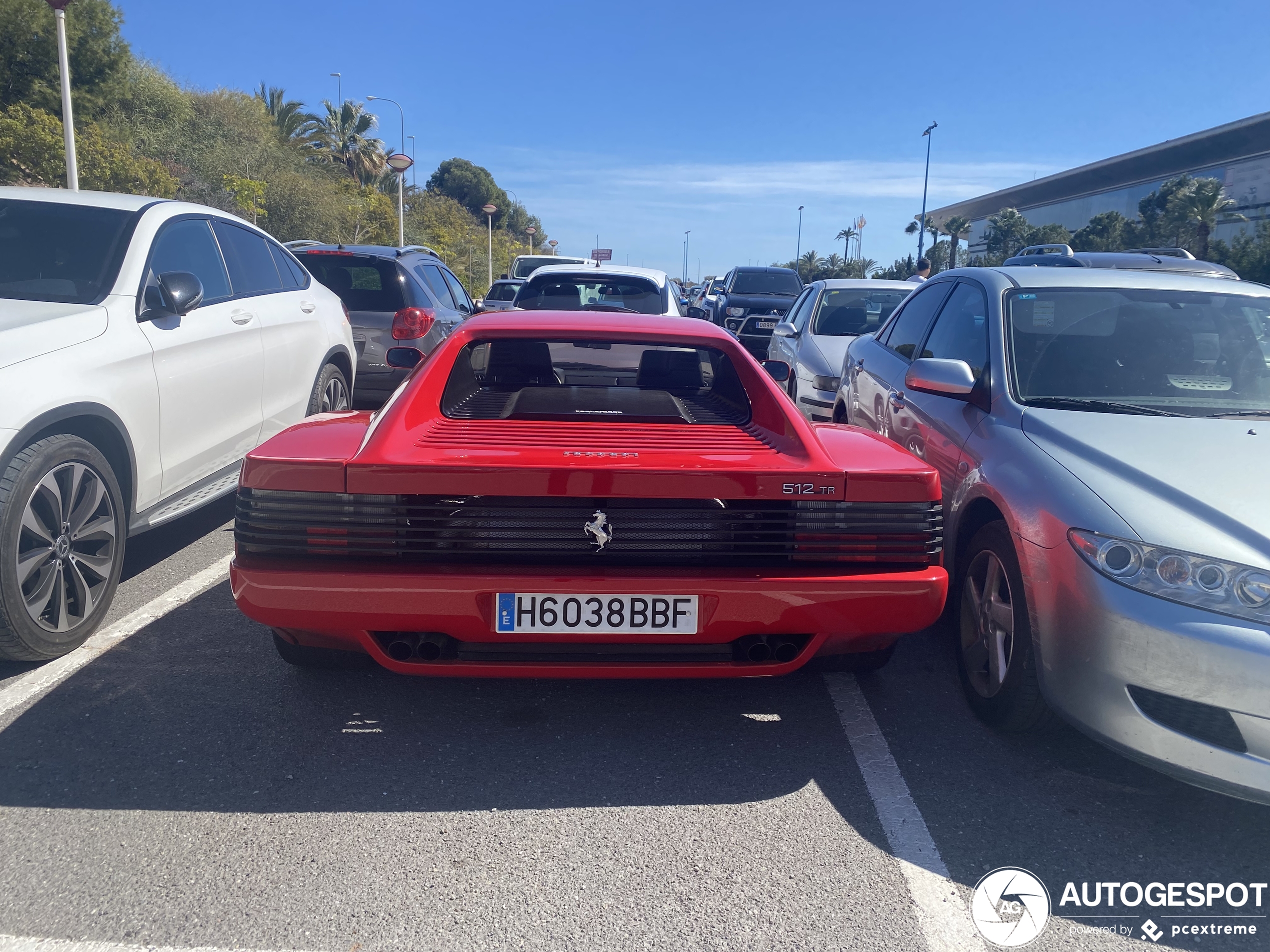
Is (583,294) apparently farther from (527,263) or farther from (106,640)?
(527,263)

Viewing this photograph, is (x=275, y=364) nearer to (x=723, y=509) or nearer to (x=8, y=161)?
(x=723, y=509)

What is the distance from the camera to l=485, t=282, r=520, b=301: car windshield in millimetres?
16203

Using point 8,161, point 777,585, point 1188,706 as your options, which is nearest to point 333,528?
point 777,585

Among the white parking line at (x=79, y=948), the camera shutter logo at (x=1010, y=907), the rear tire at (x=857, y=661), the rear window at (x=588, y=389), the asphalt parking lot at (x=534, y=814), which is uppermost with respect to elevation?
the rear window at (x=588, y=389)

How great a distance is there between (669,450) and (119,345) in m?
2.53

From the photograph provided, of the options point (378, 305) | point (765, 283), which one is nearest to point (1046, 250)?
point (765, 283)

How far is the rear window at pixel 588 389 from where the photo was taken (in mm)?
3652

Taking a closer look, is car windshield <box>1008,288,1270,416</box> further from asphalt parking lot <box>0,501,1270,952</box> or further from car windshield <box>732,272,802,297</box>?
car windshield <box>732,272,802,297</box>

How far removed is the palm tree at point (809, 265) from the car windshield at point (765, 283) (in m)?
72.9

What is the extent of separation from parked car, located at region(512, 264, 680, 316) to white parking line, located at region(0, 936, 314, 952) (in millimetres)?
5929

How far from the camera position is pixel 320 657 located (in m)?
3.29

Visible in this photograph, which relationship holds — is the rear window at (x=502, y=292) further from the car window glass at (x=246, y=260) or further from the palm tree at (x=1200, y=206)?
the palm tree at (x=1200, y=206)

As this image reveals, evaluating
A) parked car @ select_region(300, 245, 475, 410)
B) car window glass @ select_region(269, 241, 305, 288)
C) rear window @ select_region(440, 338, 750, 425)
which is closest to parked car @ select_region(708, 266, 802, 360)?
parked car @ select_region(300, 245, 475, 410)

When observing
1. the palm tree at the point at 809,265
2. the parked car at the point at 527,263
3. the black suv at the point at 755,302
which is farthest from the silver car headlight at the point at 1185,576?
the palm tree at the point at 809,265
